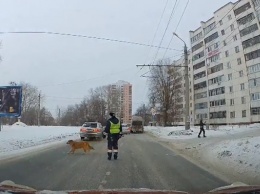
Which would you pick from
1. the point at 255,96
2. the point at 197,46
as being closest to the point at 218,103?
the point at 197,46

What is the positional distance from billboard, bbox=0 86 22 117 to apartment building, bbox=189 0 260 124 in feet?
132

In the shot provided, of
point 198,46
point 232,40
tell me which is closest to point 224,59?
point 232,40

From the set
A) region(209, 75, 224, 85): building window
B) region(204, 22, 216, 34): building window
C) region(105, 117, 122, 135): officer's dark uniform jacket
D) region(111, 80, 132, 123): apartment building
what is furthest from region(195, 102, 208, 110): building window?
region(105, 117, 122, 135): officer's dark uniform jacket

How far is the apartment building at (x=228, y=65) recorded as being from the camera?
75938mm

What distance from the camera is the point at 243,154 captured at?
47.8 ft

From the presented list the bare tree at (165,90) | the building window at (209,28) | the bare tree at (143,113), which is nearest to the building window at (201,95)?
the building window at (209,28)

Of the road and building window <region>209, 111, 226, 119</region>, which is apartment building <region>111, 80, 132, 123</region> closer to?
building window <region>209, 111, 226, 119</region>

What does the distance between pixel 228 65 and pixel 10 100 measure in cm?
5829

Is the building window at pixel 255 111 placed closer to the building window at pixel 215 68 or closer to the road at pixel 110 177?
the building window at pixel 215 68

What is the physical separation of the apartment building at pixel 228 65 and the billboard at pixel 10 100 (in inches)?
1579

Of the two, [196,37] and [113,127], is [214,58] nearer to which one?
[196,37]

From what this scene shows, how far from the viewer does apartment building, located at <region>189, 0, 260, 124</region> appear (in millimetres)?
75938

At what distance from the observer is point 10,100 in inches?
1515

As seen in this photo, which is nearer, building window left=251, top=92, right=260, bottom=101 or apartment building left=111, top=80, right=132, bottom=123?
building window left=251, top=92, right=260, bottom=101
